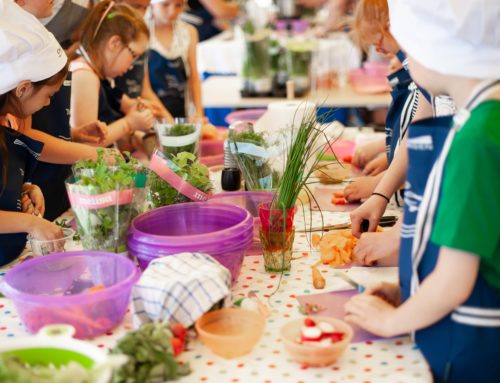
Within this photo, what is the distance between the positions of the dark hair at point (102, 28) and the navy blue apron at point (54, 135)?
367 millimetres

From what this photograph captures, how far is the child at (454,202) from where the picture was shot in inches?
44.4

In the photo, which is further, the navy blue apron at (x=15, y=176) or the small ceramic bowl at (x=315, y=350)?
the navy blue apron at (x=15, y=176)

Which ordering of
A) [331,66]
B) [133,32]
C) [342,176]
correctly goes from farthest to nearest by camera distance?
[331,66] → [133,32] → [342,176]

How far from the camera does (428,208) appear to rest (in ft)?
4.04

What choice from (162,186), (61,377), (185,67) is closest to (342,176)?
(162,186)

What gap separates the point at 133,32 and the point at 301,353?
75.3 inches

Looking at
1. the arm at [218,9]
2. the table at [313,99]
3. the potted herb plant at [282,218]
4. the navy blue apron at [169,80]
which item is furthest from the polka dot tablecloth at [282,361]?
the arm at [218,9]

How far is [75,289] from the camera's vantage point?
1.49 m

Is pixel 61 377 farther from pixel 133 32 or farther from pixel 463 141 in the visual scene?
pixel 133 32

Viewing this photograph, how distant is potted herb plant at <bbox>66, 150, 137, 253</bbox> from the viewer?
1.50m

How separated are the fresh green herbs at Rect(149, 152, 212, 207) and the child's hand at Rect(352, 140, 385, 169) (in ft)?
2.95

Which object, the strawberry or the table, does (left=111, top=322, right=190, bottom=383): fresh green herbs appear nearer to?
the strawberry

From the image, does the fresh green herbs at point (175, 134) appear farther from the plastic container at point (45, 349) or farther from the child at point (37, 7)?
the plastic container at point (45, 349)

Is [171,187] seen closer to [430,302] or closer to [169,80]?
[430,302]
